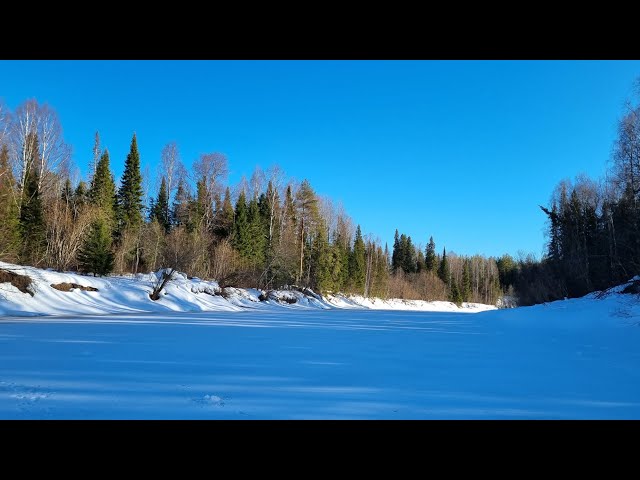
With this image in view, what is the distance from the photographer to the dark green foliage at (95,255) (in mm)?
26203

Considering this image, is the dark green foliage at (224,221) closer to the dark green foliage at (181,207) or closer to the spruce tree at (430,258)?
the dark green foliage at (181,207)

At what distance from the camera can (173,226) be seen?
138ft

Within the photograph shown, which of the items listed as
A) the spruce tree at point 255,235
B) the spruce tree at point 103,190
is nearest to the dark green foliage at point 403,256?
the spruce tree at point 255,235

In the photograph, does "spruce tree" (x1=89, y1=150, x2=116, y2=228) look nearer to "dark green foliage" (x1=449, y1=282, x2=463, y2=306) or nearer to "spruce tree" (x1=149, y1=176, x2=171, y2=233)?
"spruce tree" (x1=149, y1=176, x2=171, y2=233)

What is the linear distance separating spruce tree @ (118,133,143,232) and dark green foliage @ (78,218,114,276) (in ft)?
43.3

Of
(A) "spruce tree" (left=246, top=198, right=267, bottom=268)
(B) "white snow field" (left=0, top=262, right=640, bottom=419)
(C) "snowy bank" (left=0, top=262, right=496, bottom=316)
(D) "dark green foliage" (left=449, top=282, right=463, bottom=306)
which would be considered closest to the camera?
(B) "white snow field" (left=0, top=262, right=640, bottom=419)

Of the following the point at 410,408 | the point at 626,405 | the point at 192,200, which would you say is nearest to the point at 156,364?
the point at 410,408

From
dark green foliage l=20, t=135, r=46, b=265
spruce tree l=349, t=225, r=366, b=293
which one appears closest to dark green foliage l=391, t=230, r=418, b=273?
spruce tree l=349, t=225, r=366, b=293

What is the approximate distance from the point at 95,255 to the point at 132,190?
1712 centimetres

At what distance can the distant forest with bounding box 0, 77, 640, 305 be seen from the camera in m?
24.7

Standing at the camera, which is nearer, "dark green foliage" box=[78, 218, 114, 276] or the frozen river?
the frozen river

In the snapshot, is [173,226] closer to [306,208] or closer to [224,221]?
[224,221]

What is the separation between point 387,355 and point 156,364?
3.89m
